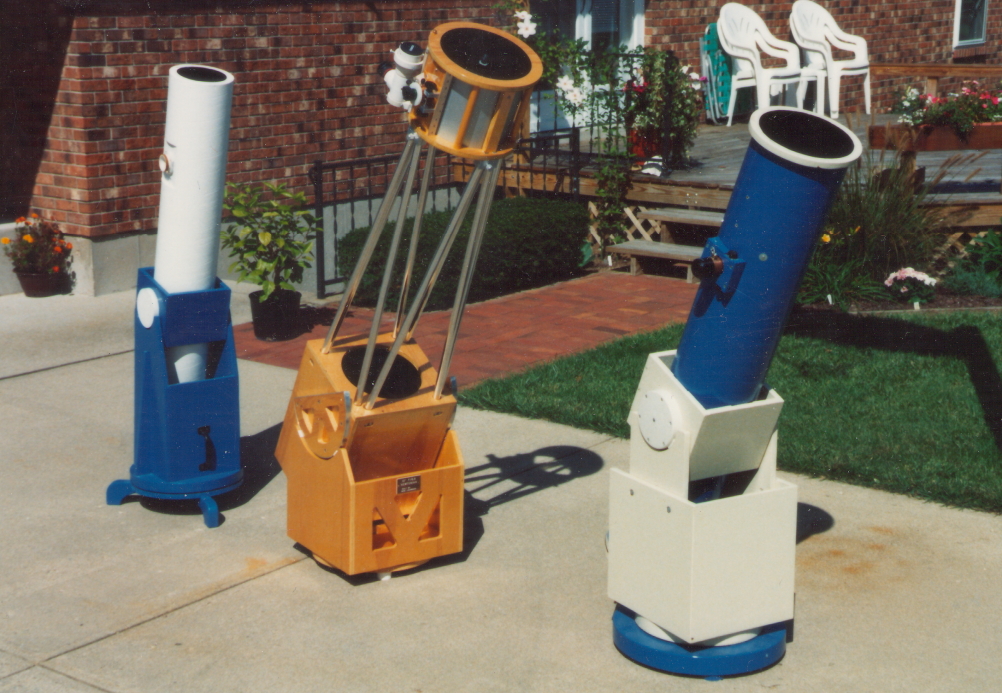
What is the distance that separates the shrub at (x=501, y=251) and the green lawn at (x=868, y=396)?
5.02 feet

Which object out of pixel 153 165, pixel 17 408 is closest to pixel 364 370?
pixel 17 408

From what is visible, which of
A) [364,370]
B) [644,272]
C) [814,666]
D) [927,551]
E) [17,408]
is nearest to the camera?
[814,666]

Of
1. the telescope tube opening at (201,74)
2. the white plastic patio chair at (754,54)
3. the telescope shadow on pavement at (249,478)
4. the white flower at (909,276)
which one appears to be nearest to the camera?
the telescope tube opening at (201,74)

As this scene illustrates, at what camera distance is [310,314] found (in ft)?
25.3

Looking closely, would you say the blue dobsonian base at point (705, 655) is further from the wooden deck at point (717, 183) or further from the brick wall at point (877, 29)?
the brick wall at point (877, 29)

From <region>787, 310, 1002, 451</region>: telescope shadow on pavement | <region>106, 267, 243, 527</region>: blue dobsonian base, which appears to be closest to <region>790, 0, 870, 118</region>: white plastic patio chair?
<region>787, 310, 1002, 451</region>: telescope shadow on pavement

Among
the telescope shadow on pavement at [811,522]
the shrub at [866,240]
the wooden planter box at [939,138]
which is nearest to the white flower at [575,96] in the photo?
the wooden planter box at [939,138]

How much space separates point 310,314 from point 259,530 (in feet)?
11.2

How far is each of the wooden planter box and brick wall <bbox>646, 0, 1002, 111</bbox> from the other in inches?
162

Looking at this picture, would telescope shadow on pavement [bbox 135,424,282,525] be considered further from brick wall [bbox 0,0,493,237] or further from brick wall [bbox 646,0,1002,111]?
brick wall [bbox 646,0,1002,111]

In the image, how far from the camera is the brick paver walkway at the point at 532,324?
6.75 m

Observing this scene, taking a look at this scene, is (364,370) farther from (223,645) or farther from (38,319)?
(38,319)

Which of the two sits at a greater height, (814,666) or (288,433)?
(288,433)

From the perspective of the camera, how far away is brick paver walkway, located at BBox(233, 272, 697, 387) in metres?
6.75
